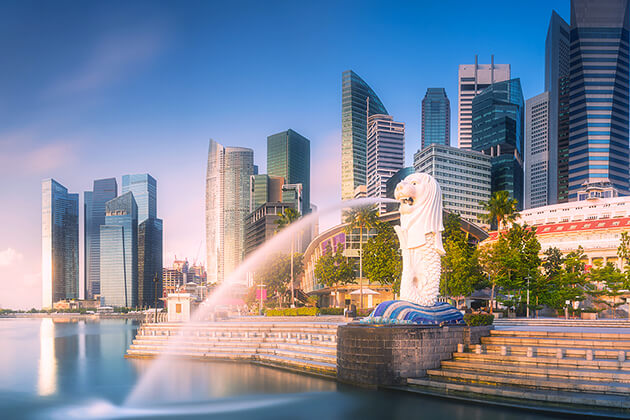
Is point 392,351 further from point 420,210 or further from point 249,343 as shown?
point 249,343

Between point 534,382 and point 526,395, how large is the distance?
83cm

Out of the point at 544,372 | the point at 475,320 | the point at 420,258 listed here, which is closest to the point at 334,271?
the point at 420,258

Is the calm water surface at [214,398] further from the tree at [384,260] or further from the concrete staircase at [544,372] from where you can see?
the tree at [384,260]

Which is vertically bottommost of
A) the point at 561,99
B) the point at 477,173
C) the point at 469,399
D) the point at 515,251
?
the point at 469,399

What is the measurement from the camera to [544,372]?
16359 mm

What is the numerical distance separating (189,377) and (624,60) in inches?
6875

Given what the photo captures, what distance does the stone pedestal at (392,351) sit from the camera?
18359 mm

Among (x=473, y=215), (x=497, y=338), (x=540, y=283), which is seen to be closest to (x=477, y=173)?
(x=473, y=215)

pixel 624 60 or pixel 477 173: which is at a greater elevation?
pixel 624 60

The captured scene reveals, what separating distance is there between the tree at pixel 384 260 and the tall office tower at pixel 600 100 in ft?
412

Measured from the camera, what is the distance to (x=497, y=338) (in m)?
19.9

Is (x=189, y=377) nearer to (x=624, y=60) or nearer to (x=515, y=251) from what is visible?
(x=515, y=251)

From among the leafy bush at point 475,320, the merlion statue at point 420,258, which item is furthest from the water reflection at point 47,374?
the leafy bush at point 475,320

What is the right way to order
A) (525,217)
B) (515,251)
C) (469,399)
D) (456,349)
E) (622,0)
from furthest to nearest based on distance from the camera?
(622,0) → (525,217) → (515,251) → (456,349) → (469,399)
